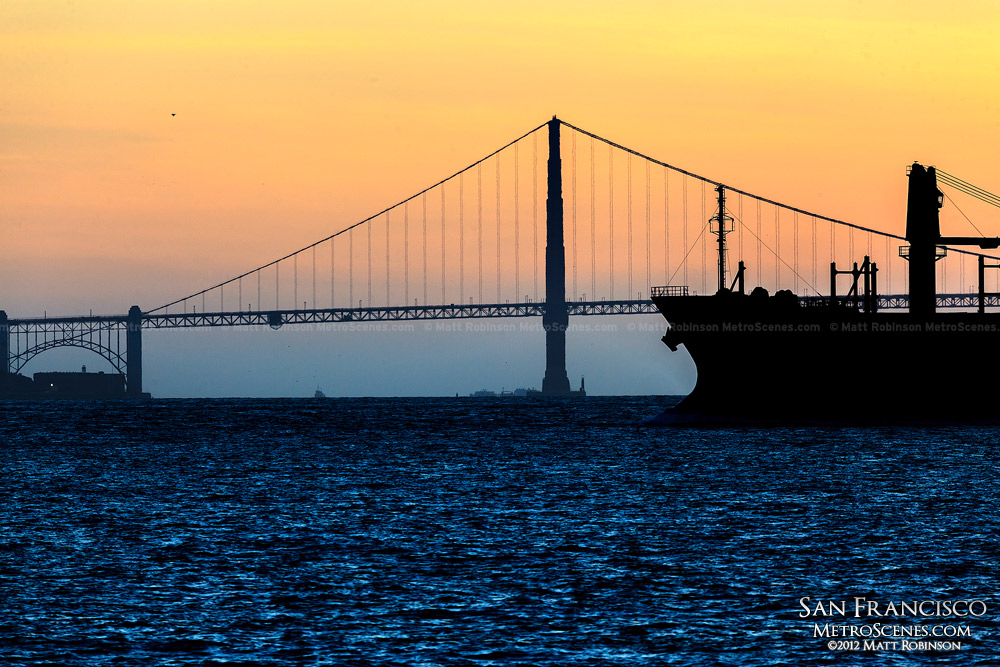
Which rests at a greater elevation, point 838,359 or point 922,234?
point 922,234

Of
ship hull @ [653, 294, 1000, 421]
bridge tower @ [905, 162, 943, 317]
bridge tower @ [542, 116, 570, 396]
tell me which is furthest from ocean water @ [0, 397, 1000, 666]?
bridge tower @ [542, 116, 570, 396]

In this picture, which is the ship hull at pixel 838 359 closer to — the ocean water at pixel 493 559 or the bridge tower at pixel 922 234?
the bridge tower at pixel 922 234

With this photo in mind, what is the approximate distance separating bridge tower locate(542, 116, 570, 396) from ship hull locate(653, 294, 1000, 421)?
94.3 metres

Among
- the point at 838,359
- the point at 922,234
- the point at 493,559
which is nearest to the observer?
the point at 493,559

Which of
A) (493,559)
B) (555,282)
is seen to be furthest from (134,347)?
(493,559)

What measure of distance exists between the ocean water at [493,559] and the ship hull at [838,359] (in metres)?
9.28

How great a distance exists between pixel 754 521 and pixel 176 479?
2151 cm

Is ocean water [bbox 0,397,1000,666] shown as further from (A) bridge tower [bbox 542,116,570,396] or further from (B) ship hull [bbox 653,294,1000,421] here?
(A) bridge tower [bbox 542,116,570,396]

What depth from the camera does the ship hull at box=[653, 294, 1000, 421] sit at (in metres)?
58.6

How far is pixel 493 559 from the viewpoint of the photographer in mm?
24500

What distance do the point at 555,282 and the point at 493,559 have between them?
13082 centimetres

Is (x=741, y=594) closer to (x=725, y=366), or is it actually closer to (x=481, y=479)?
(x=481, y=479)

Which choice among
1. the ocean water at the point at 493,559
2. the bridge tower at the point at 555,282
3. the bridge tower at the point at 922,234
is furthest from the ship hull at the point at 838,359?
the bridge tower at the point at 555,282

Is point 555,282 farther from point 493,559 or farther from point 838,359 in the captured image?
point 493,559
